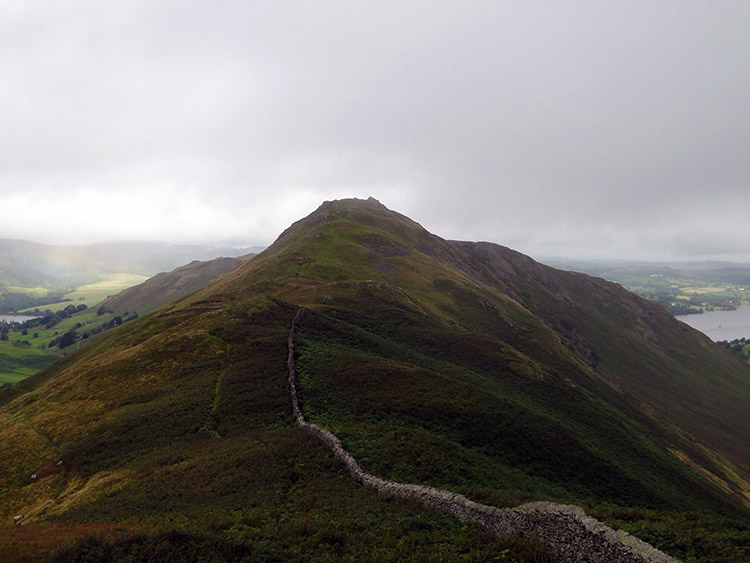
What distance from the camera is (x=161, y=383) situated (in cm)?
4634

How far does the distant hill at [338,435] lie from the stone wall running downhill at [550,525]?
1047 millimetres

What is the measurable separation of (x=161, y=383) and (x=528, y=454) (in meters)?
46.0

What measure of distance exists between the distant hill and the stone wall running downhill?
1.05m

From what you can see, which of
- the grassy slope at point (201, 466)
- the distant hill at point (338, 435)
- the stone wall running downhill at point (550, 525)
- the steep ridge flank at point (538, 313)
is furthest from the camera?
the steep ridge flank at point (538, 313)

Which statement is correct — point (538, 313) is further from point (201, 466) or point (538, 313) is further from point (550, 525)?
point (201, 466)

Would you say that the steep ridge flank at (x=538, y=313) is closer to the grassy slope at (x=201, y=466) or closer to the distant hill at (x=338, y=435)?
the distant hill at (x=338, y=435)

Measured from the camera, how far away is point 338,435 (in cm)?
3247

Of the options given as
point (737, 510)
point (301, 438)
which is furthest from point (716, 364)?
point (301, 438)

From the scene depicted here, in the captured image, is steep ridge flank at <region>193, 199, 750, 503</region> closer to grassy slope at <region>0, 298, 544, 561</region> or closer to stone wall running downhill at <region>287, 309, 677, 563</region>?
grassy slope at <region>0, 298, 544, 561</region>

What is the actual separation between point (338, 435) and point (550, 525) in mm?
19256

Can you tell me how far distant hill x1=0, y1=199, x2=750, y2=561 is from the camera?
18703 millimetres

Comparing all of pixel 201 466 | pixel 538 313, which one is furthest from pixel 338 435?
pixel 538 313

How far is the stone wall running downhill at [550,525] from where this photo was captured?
15.3 m

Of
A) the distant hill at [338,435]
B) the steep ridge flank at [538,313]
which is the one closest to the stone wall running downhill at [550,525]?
the distant hill at [338,435]
